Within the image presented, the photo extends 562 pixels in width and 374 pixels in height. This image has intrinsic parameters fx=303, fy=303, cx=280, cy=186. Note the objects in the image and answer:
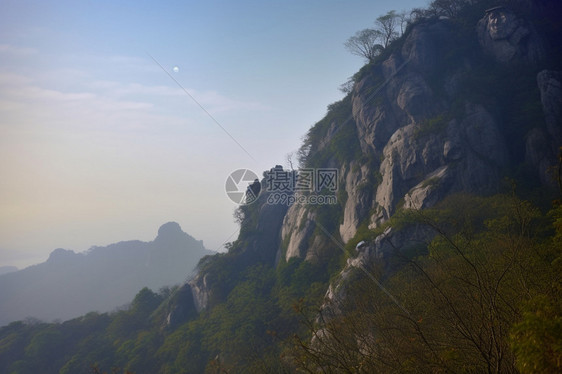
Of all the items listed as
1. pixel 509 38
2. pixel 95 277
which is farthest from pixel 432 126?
pixel 95 277

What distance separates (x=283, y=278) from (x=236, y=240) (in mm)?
12645

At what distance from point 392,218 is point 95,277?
15848 centimetres

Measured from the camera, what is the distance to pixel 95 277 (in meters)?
142

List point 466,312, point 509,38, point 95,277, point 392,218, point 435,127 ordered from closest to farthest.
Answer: point 466,312
point 392,218
point 435,127
point 509,38
point 95,277

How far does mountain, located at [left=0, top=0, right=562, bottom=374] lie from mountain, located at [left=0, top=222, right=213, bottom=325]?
94295 mm

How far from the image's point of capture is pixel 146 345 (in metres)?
34.5

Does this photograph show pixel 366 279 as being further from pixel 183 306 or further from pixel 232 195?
pixel 183 306

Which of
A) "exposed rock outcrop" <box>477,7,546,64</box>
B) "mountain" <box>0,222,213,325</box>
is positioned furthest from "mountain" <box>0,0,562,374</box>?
"mountain" <box>0,222,213,325</box>

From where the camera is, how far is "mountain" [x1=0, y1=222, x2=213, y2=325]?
122750mm

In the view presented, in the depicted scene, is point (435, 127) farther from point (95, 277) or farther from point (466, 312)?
point (95, 277)

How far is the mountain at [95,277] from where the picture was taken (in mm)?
122750

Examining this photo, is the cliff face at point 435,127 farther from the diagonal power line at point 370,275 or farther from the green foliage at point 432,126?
the diagonal power line at point 370,275

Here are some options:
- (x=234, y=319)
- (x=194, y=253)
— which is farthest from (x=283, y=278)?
(x=194, y=253)

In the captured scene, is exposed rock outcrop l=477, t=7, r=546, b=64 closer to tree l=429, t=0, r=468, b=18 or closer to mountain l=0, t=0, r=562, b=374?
mountain l=0, t=0, r=562, b=374
